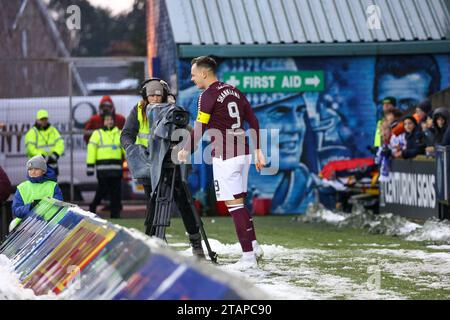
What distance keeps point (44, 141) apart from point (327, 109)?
585 cm

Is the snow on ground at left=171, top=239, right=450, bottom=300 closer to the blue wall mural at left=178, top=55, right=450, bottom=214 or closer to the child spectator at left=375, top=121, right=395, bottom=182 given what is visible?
the child spectator at left=375, top=121, right=395, bottom=182

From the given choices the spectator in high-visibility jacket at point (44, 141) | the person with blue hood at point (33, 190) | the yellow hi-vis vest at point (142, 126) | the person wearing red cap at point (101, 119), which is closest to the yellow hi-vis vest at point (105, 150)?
the person wearing red cap at point (101, 119)

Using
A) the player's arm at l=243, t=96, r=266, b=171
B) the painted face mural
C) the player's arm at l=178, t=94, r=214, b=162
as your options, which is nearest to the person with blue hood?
the player's arm at l=178, t=94, r=214, b=162

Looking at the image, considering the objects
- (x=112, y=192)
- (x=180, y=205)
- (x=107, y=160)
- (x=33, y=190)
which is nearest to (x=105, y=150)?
(x=107, y=160)

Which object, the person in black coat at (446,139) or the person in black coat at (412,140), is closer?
the person in black coat at (446,139)

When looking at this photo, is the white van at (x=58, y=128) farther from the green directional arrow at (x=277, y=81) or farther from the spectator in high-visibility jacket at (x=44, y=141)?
the green directional arrow at (x=277, y=81)

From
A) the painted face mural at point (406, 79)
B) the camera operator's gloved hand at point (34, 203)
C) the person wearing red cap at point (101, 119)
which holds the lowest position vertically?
the camera operator's gloved hand at point (34, 203)

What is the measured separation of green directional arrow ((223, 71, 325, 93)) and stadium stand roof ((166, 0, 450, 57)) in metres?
0.42

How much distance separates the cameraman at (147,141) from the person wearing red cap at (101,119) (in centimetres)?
923

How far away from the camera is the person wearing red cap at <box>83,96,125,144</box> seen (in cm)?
2256

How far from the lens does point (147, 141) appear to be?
13.3m

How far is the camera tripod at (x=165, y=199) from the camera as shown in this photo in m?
12.2
